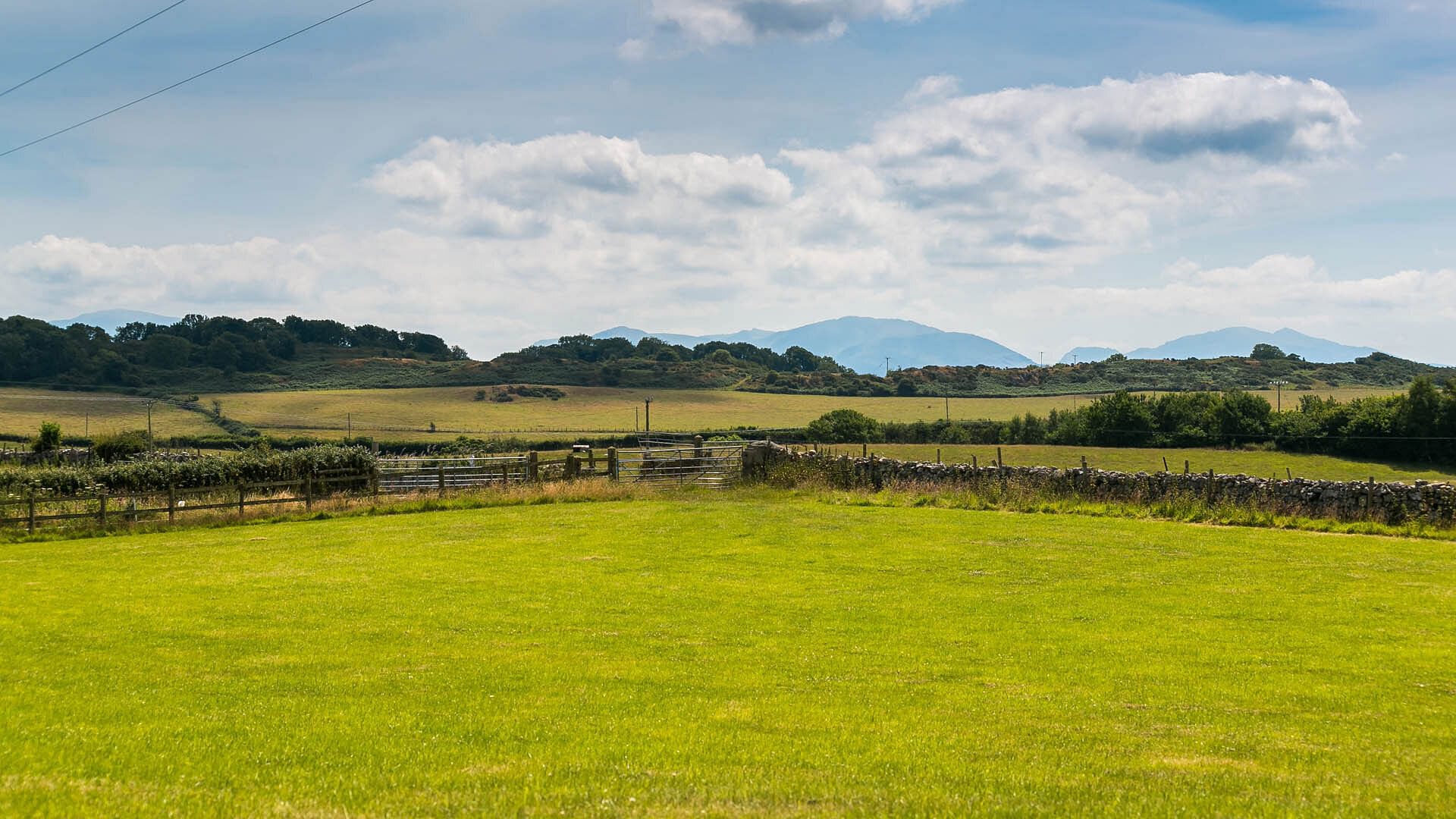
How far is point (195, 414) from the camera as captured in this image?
104 meters

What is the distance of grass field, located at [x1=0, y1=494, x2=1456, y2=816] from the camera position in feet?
21.3

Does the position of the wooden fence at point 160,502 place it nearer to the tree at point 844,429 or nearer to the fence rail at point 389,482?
the fence rail at point 389,482

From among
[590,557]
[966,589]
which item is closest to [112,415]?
[590,557]

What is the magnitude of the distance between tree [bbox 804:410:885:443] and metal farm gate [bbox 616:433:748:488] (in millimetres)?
40700

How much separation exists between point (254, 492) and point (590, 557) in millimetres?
15883

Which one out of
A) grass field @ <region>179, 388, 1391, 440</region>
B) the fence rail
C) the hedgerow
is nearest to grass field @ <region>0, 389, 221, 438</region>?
grass field @ <region>179, 388, 1391, 440</region>

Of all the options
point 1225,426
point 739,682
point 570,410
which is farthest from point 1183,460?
point 739,682

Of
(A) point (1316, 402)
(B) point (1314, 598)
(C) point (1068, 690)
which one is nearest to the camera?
(C) point (1068, 690)

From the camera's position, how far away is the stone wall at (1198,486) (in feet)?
78.7

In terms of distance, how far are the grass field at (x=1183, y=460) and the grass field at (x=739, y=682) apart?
146ft

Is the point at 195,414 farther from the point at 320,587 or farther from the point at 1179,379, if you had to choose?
the point at 1179,379

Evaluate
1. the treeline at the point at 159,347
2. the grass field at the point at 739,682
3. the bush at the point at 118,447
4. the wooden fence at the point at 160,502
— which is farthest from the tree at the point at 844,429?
the treeline at the point at 159,347

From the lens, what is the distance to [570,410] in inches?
4518

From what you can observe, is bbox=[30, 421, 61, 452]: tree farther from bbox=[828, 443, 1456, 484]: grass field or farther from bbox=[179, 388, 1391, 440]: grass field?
bbox=[828, 443, 1456, 484]: grass field
